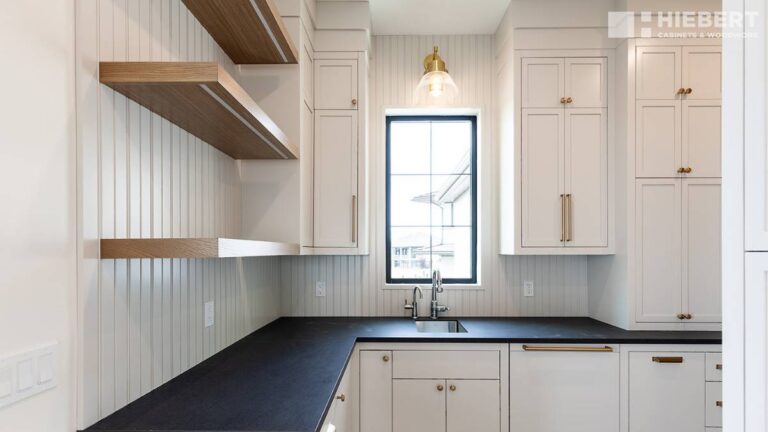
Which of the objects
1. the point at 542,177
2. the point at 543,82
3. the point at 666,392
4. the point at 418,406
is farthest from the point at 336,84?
the point at 666,392

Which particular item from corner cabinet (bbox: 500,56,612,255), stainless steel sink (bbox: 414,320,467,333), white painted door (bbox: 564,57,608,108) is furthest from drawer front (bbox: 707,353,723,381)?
white painted door (bbox: 564,57,608,108)

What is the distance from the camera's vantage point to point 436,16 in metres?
2.82

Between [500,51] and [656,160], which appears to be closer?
[656,160]

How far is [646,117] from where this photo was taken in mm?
2516

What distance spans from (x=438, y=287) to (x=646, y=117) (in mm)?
1527

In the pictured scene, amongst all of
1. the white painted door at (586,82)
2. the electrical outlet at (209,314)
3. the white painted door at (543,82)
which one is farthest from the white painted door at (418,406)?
the white painted door at (586,82)

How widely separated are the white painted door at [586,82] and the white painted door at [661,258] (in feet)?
1.90

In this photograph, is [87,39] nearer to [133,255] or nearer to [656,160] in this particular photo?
[133,255]

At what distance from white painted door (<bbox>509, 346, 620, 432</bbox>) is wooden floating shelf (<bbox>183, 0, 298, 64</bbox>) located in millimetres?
1870

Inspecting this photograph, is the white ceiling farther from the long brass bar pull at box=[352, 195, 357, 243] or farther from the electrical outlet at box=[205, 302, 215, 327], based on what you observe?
the electrical outlet at box=[205, 302, 215, 327]

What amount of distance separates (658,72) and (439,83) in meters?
1.18

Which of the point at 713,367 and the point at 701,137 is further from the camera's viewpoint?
the point at 701,137

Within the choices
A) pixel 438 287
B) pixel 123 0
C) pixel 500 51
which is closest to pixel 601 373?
pixel 438 287

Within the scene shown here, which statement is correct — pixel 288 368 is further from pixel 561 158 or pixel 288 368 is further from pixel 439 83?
pixel 561 158
